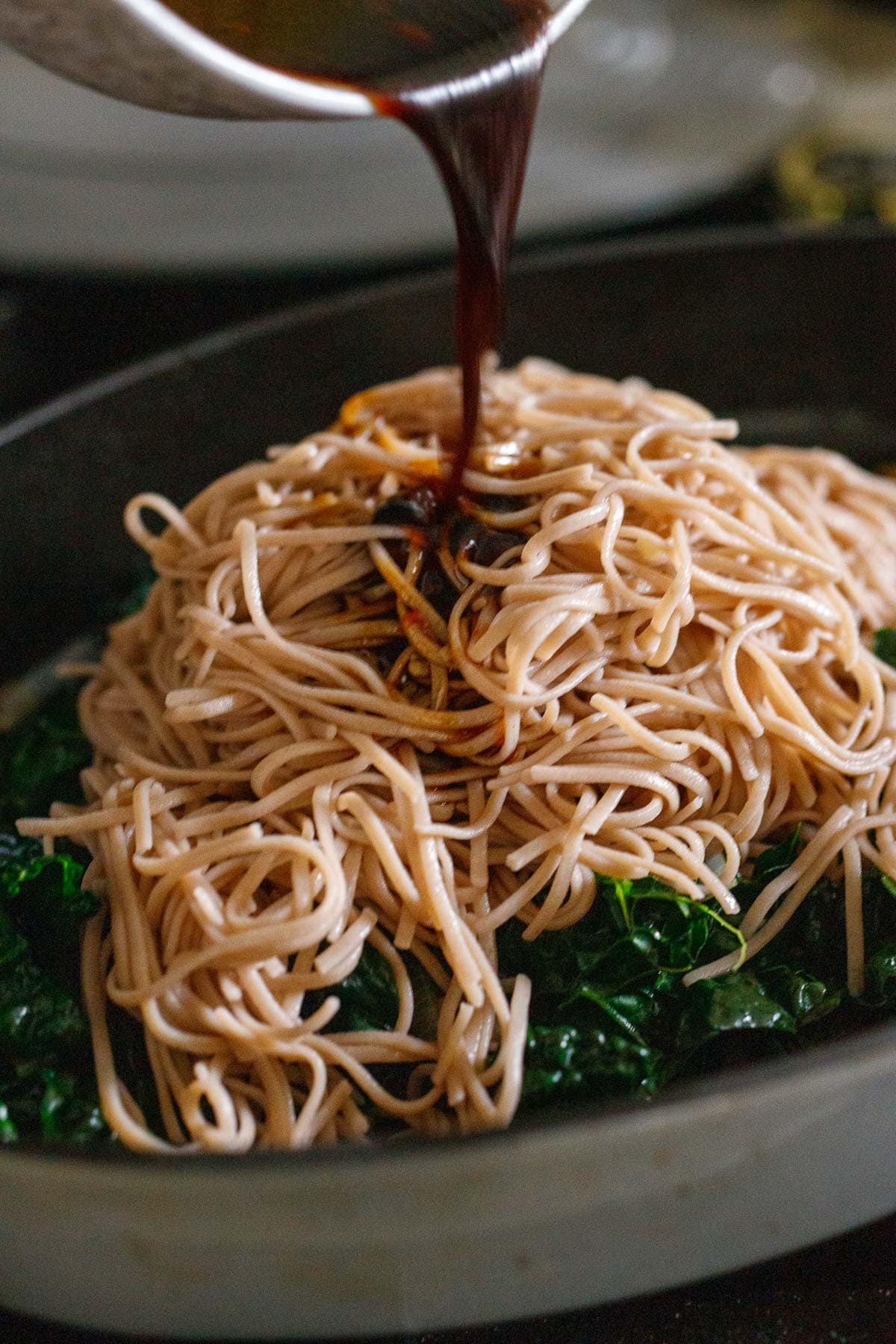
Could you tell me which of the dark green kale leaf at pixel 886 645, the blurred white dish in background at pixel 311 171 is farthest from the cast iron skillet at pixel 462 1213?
the blurred white dish in background at pixel 311 171

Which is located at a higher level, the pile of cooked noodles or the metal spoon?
the metal spoon

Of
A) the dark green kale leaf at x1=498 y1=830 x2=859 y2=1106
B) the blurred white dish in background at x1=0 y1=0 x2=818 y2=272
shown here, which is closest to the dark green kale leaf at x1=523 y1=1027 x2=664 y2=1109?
the dark green kale leaf at x1=498 y1=830 x2=859 y2=1106

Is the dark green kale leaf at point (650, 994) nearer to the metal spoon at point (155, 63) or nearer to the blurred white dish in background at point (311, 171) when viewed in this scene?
the metal spoon at point (155, 63)

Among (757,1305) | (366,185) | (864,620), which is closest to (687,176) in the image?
(366,185)

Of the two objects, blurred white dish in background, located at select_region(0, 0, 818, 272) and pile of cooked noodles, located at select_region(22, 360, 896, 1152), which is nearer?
pile of cooked noodles, located at select_region(22, 360, 896, 1152)

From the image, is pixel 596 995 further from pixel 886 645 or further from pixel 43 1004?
→ pixel 886 645

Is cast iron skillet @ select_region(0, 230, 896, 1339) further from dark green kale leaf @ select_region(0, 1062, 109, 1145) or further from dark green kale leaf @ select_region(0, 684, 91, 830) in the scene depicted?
dark green kale leaf @ select_region(0, 684, 91, 830)
